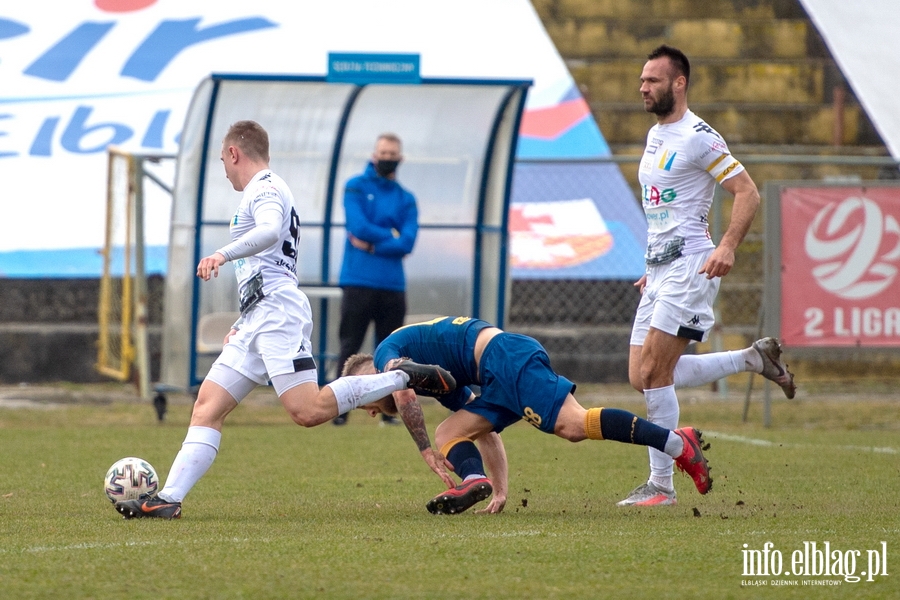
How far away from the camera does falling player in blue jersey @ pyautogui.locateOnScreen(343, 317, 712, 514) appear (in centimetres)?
619

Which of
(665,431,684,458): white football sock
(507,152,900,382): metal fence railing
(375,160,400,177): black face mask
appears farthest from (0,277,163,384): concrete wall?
(665,431,684,458): white football sock

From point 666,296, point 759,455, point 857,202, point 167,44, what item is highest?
point 167,44

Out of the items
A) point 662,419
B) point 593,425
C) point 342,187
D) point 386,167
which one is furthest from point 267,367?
point 342,187

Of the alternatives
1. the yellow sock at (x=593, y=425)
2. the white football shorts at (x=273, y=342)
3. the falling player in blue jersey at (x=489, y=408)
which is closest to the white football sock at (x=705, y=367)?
the falling player in blue jersey at (x=489, y=408)

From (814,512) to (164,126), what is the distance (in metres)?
12.1

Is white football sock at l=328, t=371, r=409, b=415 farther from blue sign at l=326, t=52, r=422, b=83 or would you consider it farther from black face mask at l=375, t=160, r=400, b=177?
blue sign at l=326, t=52, r=422, b=83

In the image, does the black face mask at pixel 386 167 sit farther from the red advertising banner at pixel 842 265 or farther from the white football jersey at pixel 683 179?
the white football jersey at pixel 683 179

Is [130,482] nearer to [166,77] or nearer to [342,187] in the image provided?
[342,187]

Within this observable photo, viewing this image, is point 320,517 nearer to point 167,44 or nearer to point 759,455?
point 759,455

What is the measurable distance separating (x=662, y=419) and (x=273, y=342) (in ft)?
6.58

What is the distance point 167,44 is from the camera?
18297 millimetres

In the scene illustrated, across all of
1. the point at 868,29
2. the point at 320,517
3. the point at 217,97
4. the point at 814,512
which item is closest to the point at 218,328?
the point at 217,97

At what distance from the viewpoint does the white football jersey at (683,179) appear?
264 inches

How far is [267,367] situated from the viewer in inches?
245
